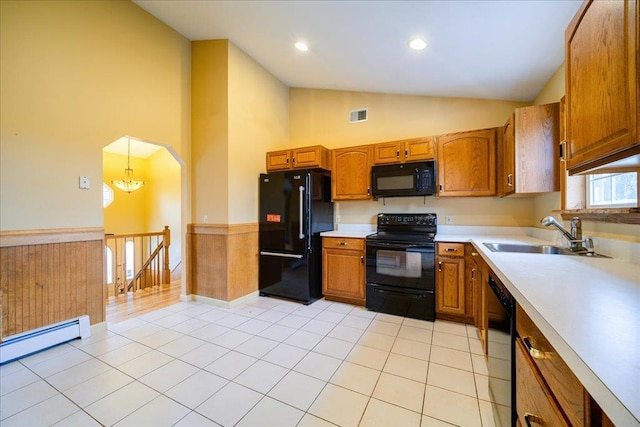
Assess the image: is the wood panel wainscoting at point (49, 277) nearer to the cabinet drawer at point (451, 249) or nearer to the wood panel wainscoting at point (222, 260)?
the wood panel wainscoting at point (222, 260)

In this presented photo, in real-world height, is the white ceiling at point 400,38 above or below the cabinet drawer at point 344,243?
above

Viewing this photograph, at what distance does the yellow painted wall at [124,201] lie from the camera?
21.3 feet

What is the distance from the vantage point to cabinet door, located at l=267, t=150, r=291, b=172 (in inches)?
148

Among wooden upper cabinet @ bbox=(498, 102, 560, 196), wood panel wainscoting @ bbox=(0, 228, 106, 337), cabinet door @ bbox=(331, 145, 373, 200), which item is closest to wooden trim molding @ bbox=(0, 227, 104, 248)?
wood panel wainscoting @ bbox=(0, 228, 106, 337)

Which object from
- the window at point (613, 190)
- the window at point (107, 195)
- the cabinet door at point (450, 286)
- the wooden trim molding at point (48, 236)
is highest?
the window at point (107, 195)

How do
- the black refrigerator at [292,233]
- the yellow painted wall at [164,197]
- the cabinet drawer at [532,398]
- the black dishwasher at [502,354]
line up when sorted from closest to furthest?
1. the cabinet drawer at [532,398]
2. the black dishwasher at [502,354]
3. the black refrigerator at [292,233]
4. the yellow painted wall at [164,197]

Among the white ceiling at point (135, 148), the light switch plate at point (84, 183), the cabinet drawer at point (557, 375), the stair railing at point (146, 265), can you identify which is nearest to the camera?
the cabinet drawer at point (557, 375)

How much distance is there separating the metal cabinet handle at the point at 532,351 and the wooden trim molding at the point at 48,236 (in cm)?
351

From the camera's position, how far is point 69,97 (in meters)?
2.51

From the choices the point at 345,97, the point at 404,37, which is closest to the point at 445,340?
the point at 404,37

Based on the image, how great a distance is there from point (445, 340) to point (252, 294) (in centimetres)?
242

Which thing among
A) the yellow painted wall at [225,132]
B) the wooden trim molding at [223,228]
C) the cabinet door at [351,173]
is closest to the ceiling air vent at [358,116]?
the cabinet door at [351,173]

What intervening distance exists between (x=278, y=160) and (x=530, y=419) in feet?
11.6

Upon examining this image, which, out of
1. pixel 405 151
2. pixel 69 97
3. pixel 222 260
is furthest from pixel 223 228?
pixel 405 151
